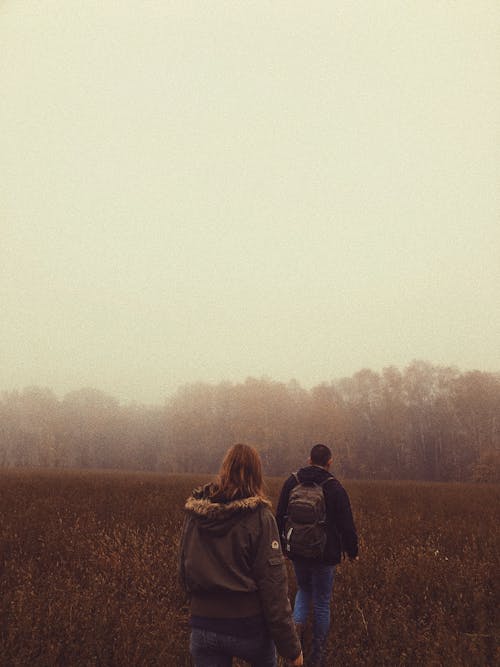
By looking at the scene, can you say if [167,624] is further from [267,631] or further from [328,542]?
[267,631]

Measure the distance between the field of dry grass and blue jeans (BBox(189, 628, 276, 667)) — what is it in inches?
76.0

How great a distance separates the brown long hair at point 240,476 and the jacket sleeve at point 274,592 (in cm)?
16

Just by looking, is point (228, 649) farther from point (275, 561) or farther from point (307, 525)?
point (307, 525)

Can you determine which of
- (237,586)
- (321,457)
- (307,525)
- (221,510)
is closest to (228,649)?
(237,586)

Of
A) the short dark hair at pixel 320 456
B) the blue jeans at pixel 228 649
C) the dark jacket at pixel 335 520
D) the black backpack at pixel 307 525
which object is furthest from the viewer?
the short dark hair at pixel 320 456

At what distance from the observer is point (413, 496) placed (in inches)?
638

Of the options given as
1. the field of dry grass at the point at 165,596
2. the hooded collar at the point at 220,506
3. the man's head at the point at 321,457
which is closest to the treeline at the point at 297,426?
the field of dry grass at the point at 165,596

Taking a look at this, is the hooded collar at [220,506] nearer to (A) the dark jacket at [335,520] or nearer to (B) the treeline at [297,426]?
(A) the dark jacket at [335,520]

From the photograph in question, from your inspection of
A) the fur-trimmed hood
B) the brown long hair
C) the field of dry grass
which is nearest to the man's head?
the field of dry grass

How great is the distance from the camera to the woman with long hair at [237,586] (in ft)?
7.84

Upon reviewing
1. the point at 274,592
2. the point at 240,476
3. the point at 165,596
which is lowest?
the point at 165,596

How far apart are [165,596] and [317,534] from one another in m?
2.84

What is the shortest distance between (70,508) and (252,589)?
30.7ft

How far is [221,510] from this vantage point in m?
2.41
